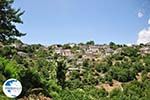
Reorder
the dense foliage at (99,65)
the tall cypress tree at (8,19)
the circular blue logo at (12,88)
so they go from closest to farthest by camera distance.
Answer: the circular blue logo at (12,88), the tall cypress tree at (8,19), the dense foliage at (99,65)

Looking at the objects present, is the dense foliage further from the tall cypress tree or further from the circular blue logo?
the circular blue logo

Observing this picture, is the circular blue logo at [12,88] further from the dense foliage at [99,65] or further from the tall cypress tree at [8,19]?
the dense foliage at [99,65]

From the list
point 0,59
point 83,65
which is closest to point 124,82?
point 83,65

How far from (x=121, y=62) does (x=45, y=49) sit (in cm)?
1999

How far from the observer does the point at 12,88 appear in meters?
18.9

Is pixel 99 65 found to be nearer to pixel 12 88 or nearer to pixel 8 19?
pixel 8 19

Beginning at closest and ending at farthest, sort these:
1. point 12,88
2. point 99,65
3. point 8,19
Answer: point 12,88 < point 8,19 < point 99,65

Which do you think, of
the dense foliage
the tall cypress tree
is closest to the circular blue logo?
the tall cypress tree

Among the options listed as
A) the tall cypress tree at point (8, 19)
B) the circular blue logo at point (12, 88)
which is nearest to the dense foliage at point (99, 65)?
the tall cypress tree at point (8, 19)

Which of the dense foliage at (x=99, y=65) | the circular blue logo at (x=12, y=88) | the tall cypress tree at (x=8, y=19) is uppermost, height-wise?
the dense foliage at (x=99, y=65)

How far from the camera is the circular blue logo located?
735 inches

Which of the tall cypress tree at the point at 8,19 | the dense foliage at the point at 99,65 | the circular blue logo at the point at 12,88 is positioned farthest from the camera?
the dense foliage at the point at 99,65

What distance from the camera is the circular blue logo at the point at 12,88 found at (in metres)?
18.7

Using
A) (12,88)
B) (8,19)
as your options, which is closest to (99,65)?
(8,19)
